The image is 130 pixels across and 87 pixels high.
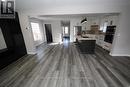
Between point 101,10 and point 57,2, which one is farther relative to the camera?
point 101,10

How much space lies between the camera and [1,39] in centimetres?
305

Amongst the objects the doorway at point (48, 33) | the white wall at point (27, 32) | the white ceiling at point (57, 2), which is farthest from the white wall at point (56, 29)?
the white ceiling at point (57, 2)

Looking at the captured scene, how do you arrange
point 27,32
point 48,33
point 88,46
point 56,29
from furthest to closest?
point 48,33, point 56,29, point 88,46, point 27,32

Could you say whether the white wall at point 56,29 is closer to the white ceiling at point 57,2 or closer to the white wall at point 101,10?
the white wall at point 101,10

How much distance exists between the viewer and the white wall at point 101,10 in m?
3.18

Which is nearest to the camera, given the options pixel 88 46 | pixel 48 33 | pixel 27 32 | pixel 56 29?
pixel 27 32

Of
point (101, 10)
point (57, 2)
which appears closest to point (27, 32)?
point (57, 2)

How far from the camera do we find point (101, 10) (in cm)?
334


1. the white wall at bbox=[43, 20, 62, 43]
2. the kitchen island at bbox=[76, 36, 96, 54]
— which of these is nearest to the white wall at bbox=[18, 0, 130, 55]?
the kitchen island at bbox=[76, 36, 96, 54]

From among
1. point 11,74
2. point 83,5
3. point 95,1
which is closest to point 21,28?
point 11,74

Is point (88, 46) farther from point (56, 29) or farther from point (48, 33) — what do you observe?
point (48, 33)

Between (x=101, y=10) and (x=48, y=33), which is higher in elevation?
(x=101, y=10)

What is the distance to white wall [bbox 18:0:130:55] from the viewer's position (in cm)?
318

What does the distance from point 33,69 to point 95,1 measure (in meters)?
3.79
